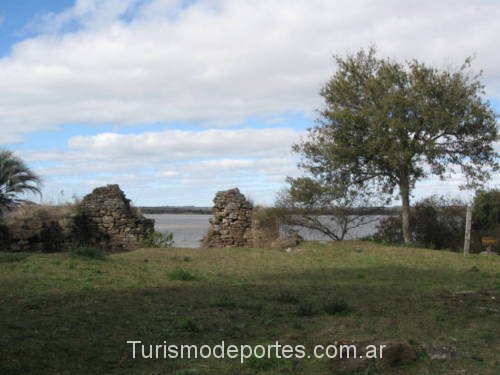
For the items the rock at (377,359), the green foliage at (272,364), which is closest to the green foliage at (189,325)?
the green foliage at (272,364)

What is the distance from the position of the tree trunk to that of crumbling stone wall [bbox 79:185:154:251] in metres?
8.74

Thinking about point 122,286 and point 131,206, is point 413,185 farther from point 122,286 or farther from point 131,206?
point 122,286

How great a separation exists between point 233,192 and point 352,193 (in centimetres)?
449

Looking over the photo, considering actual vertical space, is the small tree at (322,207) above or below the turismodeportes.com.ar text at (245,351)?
above

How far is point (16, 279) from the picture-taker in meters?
8.85

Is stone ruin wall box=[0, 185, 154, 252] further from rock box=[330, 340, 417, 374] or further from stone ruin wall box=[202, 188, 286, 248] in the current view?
rock box=[330, 340, 417, 374]

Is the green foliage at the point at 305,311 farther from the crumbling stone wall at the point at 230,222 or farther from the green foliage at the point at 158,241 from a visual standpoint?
the crumbling stone wall at the point at 230,222

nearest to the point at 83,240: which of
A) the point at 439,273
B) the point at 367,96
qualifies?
the point at 367,96

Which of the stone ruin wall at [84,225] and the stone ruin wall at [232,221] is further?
the stone ruin wall at [232,221]

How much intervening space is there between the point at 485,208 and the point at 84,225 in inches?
563

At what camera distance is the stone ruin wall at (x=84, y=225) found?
1695cm

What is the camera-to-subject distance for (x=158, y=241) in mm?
18656

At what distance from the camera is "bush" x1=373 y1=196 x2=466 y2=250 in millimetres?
20281

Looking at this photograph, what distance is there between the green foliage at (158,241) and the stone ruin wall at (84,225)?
0.77 metres
